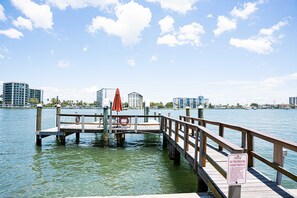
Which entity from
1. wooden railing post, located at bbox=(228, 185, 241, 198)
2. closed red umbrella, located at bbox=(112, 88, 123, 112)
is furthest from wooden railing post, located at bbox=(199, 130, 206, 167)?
closed red umbrella, located at bbox=(112, 88, 123, 112)

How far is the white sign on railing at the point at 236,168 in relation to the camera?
391 centimetres

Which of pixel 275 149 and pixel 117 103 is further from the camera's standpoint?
pixel 117 103

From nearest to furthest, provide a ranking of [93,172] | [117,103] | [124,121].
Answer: [93,172], [124,121], [117,103]

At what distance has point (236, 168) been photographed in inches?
156

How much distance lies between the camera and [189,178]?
966cm

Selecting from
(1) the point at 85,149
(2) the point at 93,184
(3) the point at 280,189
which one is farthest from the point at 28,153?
(3) the point at 280,189

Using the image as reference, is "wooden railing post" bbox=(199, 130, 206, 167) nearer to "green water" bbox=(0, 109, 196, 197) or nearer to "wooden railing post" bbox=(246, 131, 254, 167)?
"wooden railing post" bbox=(246, 131, 254, 167)

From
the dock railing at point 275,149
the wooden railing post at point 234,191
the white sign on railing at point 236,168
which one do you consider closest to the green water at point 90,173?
the dock railing at point 275,149

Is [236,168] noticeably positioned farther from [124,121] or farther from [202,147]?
[124,121]

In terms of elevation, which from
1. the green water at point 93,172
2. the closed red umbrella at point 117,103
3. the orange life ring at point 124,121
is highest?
the closed red umbrella at point 117,103

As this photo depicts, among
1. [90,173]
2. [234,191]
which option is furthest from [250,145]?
[90,173]

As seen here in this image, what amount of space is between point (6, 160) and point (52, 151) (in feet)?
8.64

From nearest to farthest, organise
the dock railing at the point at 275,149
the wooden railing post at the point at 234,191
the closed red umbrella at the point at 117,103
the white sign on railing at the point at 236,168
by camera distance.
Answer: the white sign on railing at the point at 236,168 → the wooden railing post at the point at 234,191 → the dock railing at the point at 275,149 → the closed red umbrella at the point at 117,103

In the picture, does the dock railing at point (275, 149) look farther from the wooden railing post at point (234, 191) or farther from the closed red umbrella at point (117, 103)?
the closed red umbrella at point (117, 103)
